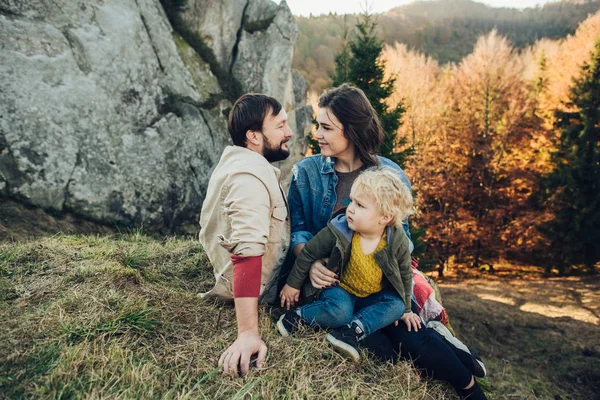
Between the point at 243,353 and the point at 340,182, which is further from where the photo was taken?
the point at 340,182

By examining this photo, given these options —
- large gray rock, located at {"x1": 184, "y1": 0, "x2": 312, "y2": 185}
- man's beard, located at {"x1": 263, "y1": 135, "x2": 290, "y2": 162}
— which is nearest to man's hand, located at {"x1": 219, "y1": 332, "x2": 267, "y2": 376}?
man's beard, located at {"x1": 263, "y1": 135, "x2": 290, "y2": 162}

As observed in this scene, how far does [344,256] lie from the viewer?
2514mm

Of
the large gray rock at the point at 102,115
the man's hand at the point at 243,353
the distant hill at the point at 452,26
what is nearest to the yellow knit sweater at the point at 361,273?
the man's hand at the point at 243,353

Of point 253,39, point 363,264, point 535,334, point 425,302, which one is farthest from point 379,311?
point 535,334

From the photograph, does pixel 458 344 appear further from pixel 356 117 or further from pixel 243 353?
pixel 356 117

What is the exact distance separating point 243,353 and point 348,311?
0.72 meters

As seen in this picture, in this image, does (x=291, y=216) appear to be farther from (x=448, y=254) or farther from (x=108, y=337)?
(x=448, y=254)

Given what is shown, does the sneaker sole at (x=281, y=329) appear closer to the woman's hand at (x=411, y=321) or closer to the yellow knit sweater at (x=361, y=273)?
the yellow knit sweater at (x=361, y=273)

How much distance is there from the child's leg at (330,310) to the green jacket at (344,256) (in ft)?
0.24

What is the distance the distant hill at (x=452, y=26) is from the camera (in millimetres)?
38188

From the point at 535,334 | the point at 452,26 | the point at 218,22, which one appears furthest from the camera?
the point at 452,26

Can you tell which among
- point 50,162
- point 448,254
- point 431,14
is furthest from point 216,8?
point 431,14

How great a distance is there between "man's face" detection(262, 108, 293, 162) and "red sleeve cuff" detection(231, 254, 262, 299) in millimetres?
848

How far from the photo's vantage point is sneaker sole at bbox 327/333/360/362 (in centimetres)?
227
